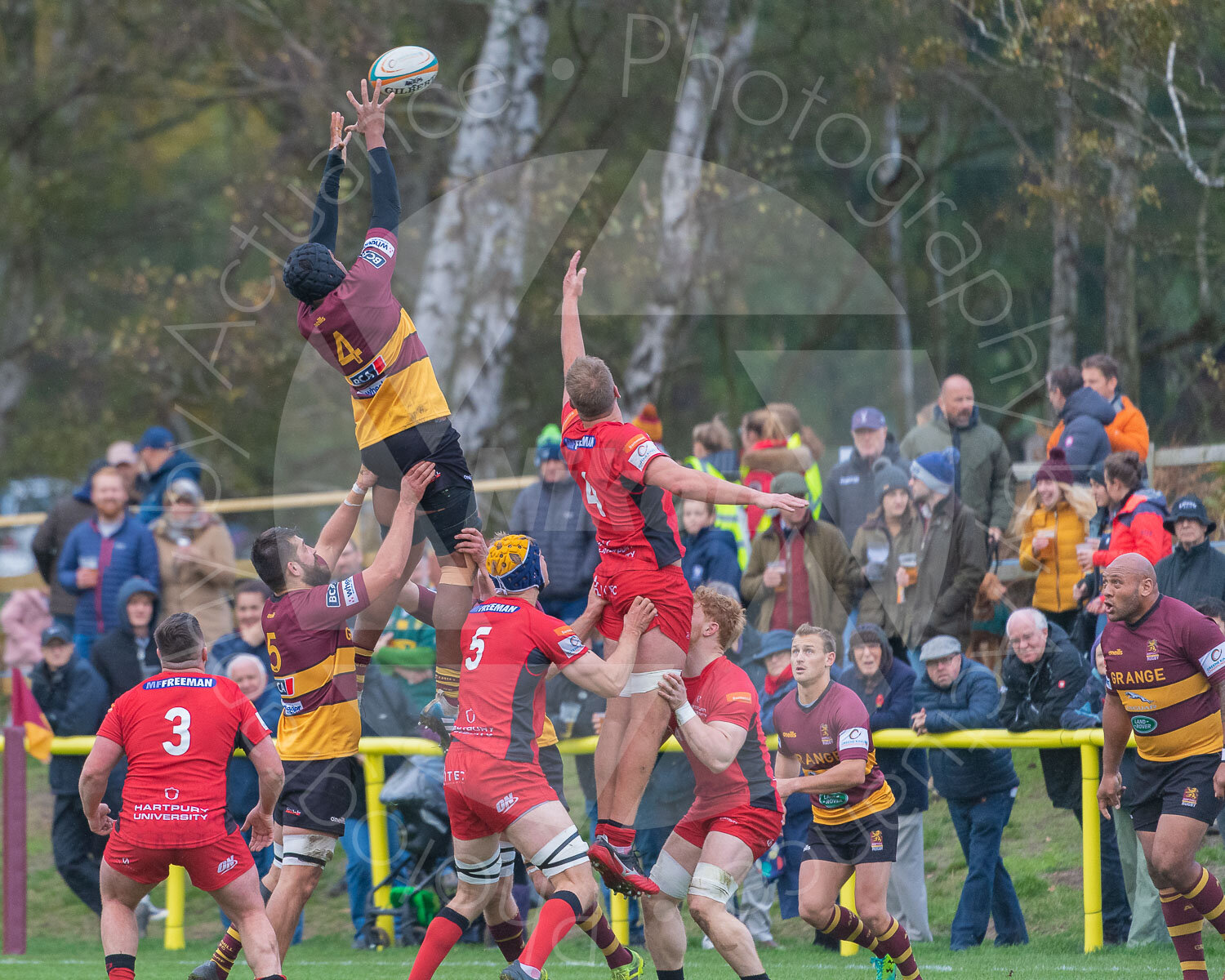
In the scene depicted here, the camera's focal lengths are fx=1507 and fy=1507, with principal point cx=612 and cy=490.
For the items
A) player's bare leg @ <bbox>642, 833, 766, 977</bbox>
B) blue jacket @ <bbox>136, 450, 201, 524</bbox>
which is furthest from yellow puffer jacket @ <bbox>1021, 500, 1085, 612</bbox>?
blue jacket @ <bbox>136, 450, 201, 524</bbox>

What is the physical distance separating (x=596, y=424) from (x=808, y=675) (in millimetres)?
→ 1992

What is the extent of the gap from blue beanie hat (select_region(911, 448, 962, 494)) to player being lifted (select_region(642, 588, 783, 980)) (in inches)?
121

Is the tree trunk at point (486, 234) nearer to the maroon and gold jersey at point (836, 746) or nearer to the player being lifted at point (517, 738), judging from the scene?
the maroon and gold jersey at point (836, 746)

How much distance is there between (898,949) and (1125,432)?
17.1 feet

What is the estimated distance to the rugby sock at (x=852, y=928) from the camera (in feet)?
27.4

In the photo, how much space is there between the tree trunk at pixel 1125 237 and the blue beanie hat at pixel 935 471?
6.51m

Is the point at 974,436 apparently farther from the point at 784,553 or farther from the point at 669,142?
the point at 669,142

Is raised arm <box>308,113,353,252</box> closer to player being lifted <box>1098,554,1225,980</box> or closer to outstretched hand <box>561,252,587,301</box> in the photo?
outstretched hand <box>561,252,587,301</box>

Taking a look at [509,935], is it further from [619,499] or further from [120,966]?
[619,499]

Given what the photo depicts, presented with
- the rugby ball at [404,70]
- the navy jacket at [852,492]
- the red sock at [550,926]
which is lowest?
the red sock at [550,926]

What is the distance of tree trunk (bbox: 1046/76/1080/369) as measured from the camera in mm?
16609

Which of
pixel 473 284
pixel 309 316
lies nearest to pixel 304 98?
pixel 473 284

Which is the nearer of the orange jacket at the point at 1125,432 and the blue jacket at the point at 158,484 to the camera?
the orange jacket at the point at 1125,432

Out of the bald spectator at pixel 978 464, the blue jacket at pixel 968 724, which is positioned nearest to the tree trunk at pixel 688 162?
the bald spectator at pixel 978 464
